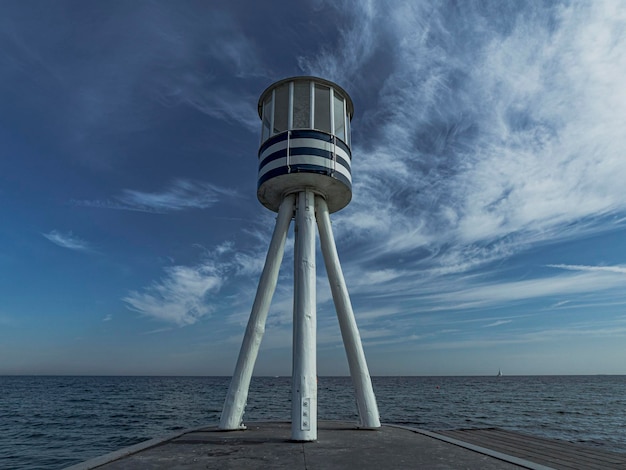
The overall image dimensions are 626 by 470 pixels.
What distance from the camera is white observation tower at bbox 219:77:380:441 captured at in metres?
11.8

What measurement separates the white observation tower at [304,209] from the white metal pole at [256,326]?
28 mm

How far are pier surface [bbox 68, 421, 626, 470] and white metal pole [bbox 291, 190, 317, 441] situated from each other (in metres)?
0.58

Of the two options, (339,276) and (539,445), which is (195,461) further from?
(539,445)

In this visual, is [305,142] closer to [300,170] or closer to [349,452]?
[300,170]

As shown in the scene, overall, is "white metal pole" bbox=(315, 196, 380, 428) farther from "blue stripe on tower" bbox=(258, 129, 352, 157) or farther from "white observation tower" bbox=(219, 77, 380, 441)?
"blue stripe on tower" bbox=(258, 129, 352, 157)

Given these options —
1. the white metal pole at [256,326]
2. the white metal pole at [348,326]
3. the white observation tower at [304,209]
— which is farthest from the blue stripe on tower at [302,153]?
the white metal pole at [348,326]

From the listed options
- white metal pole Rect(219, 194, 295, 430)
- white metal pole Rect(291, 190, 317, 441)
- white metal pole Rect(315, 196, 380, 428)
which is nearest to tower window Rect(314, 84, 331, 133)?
white metal pole Rect(315, 196, 380, 428)

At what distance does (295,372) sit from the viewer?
1123 centimetres

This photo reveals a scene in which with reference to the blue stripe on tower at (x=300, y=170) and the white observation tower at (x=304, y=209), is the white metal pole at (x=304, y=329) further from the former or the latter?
the blue stripe on tower at (x=300, y=170)

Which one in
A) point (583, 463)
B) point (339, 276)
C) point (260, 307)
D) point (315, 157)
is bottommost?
point (583, 463)

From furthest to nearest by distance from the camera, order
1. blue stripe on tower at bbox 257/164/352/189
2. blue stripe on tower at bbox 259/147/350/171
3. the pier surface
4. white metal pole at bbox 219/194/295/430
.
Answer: blue stripe on tower at bbox 259/147/350/171 → blue stripe on tower at bbox 257/164/352/189 → white metal pole at bbox 219/194/295/430 → the pier surface

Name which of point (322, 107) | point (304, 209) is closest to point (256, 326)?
point (304, 209)

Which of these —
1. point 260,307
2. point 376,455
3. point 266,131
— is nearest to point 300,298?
point 260,307

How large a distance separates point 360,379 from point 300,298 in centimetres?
330
